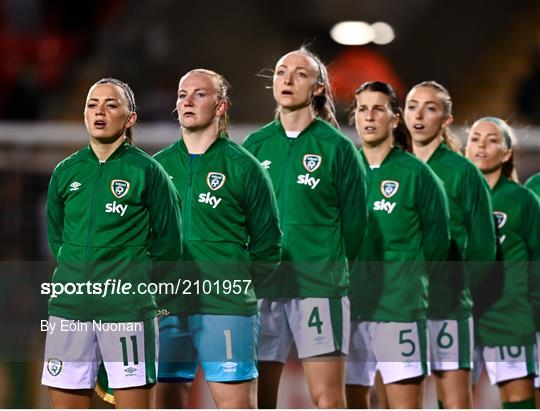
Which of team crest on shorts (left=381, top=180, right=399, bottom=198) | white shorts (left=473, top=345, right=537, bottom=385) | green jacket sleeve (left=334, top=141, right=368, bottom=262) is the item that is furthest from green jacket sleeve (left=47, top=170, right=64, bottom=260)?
white shorts (left=473, top=345, right=537, bottom=385)

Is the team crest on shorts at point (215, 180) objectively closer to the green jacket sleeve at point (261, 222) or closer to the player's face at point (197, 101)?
the green jacket sleeve at point (261, 222)

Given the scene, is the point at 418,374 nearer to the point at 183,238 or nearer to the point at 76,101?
the point at 183,238

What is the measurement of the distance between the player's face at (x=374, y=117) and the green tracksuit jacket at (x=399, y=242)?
143 mm

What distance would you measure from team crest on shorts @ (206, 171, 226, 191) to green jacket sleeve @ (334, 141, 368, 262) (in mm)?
536

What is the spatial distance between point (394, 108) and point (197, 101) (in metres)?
1.00

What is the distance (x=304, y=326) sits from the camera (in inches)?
210

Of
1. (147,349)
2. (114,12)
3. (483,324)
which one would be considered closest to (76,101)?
(114,12)

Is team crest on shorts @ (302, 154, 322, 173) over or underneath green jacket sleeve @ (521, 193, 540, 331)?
over

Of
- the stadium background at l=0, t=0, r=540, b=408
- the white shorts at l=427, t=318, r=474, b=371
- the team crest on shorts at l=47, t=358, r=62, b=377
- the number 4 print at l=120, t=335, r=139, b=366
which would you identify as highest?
the stadium background at l=0, t=0, r=540, b=408

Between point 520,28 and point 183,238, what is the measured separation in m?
7.06

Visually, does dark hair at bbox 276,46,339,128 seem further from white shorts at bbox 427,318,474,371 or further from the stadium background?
the stadium background

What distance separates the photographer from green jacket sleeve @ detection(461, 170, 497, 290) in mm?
5828

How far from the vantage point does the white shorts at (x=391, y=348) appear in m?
5.56

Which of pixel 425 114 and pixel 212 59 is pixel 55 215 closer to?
pixel 425 114
